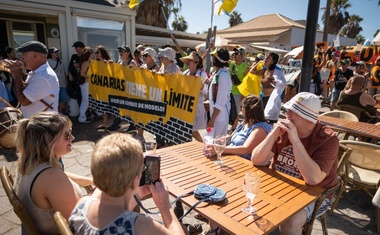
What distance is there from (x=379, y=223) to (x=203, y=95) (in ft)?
9.36

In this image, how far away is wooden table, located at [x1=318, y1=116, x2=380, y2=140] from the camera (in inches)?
148

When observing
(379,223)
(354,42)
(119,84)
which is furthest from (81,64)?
(354,42)

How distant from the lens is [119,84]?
5395 millimetres

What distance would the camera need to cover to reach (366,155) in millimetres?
2965

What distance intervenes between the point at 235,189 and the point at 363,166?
2.00 m

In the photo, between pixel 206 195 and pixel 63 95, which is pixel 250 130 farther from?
pixel 63 95

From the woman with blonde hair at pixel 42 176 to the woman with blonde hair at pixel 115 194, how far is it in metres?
0.26

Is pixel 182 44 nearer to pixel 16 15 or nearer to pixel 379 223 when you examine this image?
pixel 16 15

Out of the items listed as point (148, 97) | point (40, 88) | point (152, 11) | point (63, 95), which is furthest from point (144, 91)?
point (152, 11)

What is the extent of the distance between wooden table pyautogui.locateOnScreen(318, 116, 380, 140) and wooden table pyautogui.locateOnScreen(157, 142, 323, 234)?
2289mm

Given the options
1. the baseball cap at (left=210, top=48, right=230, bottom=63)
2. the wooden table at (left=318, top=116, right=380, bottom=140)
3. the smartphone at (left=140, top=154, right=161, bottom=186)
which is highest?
the baseball cap at (left=210, top=48, right=230, bottom=63)

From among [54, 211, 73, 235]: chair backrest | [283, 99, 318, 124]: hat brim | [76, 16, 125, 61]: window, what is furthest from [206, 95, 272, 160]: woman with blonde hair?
[76, 16, 125, 61]: window

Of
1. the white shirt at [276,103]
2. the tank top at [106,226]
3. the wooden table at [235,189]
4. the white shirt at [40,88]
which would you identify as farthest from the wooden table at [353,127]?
the white shirt at [40,88]

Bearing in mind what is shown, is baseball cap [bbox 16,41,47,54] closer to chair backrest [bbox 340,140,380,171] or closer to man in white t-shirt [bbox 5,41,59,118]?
man in white t-shirt [bbox 5,41,59,118]
